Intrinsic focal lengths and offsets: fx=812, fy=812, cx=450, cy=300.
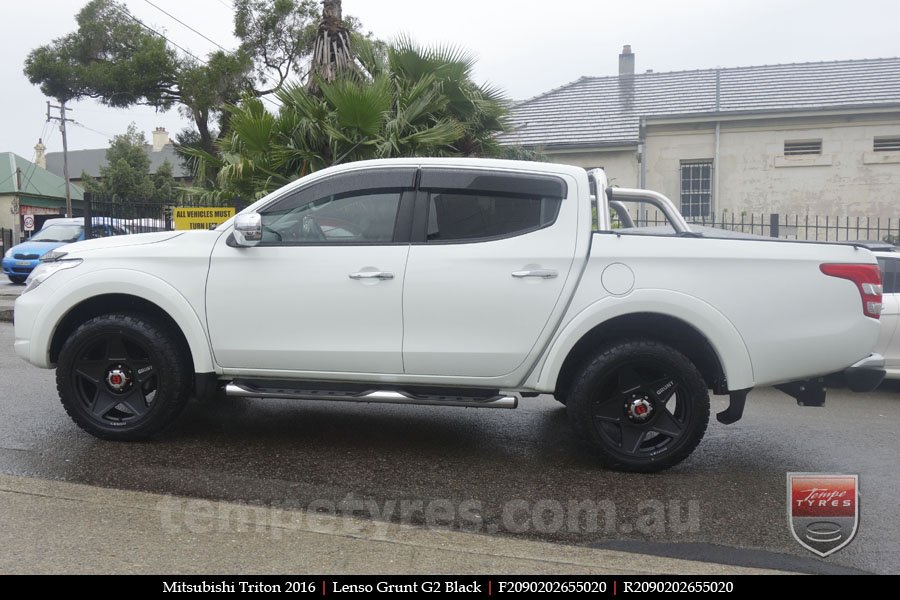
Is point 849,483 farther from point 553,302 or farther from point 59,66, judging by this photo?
point 59,66

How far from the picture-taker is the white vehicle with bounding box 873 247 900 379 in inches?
284

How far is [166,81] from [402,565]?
3259cm

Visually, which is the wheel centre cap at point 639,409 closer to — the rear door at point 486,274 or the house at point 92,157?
the rear door at point 486,274

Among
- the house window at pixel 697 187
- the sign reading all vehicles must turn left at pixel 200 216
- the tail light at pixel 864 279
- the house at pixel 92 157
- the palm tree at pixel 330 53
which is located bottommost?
the tail light at pixel 864 279

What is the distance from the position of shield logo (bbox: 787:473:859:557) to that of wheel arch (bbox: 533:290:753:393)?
0.70 meters

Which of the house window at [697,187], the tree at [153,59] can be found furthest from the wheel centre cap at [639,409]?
the tree at [153,59]

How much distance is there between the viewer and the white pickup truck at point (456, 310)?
15.3ft

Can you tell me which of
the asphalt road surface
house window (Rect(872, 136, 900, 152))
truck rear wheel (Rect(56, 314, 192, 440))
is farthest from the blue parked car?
house window (Rect(872, 136, 900, 152))

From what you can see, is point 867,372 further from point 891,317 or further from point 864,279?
point 891,317

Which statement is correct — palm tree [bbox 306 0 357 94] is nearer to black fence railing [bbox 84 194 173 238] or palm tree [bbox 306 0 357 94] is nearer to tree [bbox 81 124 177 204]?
black fence railing [bbox 84 194 173 238]

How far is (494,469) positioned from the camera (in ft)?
16.0

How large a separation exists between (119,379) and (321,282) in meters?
1.48

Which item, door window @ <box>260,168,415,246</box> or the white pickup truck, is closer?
the white pickup truck

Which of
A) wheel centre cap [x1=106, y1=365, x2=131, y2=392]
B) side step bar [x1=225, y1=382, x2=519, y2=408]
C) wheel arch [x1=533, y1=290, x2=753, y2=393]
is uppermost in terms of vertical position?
wheel arch [x1=533, y1=290, x2=753, y2=393]
